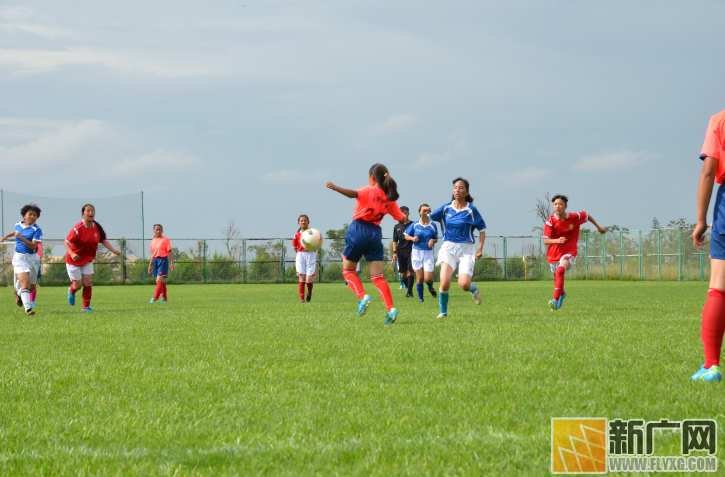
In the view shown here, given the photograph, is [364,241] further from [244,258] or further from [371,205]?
[244,258]

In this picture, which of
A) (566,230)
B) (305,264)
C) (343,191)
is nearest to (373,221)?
(343,191)

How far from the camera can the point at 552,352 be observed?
555 centimetres

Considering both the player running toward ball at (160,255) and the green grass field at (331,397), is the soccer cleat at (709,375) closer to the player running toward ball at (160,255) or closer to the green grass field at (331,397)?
the green grass field at (331,397)

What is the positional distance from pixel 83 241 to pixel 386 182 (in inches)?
259

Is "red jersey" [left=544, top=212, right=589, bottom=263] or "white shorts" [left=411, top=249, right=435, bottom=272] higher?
"red jersey" [left=544, top=212, right=589, bottom=263]

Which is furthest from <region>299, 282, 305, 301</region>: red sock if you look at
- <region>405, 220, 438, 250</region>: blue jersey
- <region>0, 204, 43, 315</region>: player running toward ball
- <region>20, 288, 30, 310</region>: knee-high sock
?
<region>20, 288, 30, 310</region>: knee-high sock

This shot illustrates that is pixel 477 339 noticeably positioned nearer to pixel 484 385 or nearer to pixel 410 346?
pixel 410 346

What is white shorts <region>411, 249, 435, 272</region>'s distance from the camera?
589 inches

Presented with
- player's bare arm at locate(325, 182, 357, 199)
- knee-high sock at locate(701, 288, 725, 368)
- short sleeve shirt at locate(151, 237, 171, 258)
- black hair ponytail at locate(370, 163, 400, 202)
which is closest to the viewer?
knee-high sock at locate(701, 288, 725, 368)

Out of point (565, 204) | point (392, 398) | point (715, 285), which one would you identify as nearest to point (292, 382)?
point (392, 398)

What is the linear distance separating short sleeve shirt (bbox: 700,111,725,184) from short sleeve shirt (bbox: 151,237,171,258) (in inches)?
570

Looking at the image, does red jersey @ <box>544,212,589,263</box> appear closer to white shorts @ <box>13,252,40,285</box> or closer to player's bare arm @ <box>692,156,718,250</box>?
player's bare arm @ <box>692,156,718,250</box>

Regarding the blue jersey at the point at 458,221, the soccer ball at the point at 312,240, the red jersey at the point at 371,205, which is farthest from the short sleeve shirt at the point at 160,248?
the red jersey at the point at 371,205

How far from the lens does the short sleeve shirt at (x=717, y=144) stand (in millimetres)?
4090
